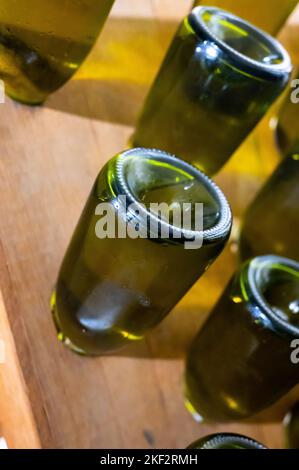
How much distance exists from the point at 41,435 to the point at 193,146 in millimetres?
250

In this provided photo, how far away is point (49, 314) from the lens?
438mm

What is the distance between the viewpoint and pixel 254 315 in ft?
1.44

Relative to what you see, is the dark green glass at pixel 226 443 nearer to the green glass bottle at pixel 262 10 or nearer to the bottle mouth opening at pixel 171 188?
the bottle mouth opening at pixel 171 188

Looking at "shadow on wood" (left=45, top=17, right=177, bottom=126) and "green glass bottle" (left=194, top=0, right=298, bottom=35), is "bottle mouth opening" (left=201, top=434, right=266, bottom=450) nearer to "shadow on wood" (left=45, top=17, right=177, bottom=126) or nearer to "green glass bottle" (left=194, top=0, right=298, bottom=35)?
"shadow on wood" (left=45, top=17, right=177, bottom=126)

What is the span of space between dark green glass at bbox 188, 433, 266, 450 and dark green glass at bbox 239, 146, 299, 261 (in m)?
0.21

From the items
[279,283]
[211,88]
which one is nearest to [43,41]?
[211,88]

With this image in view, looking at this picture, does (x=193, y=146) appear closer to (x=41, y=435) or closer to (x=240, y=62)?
(x=240, y=62)

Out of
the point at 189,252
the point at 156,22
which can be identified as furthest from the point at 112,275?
the point at 156,22

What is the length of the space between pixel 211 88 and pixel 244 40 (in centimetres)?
8

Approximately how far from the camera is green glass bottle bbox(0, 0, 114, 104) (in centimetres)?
44

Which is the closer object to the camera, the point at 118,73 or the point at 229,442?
the point at 229,442

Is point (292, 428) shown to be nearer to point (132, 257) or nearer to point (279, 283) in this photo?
point (279, 283)

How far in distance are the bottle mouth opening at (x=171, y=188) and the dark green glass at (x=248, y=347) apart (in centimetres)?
7

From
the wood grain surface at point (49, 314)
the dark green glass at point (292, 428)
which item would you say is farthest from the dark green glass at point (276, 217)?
the dark green glass at point (292, 428)
